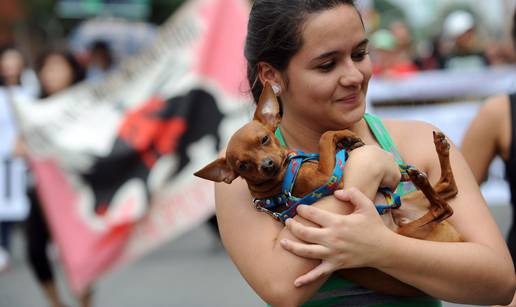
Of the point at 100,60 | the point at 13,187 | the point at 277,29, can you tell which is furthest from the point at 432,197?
the point at 100,60

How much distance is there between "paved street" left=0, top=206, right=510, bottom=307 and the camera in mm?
7332

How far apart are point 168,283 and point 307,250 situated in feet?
20.0

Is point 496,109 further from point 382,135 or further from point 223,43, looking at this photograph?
point 223,43

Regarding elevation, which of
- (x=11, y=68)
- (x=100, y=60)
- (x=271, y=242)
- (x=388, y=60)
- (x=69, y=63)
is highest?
(x=271, y=242)

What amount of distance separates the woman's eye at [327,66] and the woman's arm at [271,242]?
0.23m

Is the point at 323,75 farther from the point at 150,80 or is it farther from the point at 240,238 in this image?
the point at 150,80

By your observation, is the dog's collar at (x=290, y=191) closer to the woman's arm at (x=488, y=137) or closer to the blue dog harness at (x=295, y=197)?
the blue dog harness at (x=295, y=197)

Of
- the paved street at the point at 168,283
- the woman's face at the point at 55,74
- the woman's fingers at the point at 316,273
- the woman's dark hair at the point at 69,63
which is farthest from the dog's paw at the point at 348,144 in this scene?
the woman's dark hair at the point at 69,63

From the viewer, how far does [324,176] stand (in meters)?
2.13

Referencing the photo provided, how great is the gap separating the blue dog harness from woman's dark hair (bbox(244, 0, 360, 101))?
29cm

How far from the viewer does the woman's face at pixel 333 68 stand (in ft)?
7.25

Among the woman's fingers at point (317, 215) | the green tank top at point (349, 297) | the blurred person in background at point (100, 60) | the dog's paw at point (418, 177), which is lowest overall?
the blurred person in background at point (100, 60)

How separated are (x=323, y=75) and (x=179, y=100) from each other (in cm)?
471

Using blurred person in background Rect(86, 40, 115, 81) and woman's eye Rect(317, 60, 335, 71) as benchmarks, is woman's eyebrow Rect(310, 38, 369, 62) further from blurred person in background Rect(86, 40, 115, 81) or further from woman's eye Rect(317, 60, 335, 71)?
blurred person in background Rect(86, 40, 115, 81)
